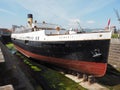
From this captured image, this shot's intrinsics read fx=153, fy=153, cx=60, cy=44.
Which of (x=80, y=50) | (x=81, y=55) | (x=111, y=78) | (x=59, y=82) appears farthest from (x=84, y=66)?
(x=111, y=78)

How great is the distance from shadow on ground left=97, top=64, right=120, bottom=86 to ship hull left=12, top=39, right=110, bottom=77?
1251 mm

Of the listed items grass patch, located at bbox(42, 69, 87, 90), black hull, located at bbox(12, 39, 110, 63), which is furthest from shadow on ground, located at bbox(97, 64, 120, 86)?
grass patch, located at bbox(42, 69, 87, 90)

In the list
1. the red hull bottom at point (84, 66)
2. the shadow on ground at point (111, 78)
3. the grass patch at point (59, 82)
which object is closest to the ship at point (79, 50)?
the red hull bottom at point (84, 66)

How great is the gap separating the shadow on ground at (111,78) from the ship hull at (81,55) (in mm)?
1251

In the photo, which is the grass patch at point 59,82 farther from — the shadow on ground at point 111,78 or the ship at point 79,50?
the shadow on ground at point 111,78

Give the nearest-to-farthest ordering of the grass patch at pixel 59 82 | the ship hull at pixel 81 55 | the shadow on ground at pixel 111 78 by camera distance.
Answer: the grass patch at pixel 59 82 → the ship hull at pixel 81 55 → the shadow on ground at pixel 111 78

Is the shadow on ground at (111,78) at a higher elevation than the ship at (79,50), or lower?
lower

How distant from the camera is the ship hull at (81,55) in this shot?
1059 centimetres

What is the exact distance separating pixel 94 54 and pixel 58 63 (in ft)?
12.6

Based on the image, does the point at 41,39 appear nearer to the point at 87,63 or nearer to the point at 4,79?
the point at 87,63

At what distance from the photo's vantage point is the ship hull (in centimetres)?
1059

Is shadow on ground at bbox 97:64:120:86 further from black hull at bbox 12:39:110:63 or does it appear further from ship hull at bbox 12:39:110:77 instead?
black hull at bbox 12:39:110:63

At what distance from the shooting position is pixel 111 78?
41.3 feet

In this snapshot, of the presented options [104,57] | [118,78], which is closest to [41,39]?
[104,57]
